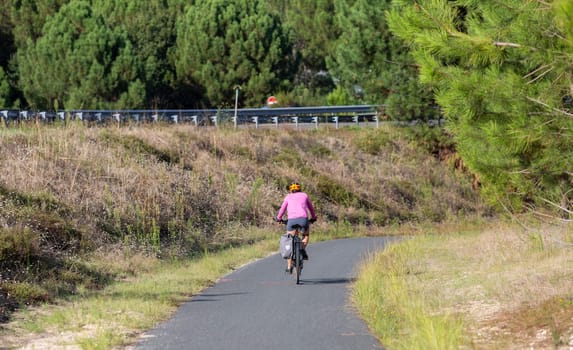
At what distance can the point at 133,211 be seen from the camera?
24609 millimetres

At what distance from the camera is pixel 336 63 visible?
53656mm

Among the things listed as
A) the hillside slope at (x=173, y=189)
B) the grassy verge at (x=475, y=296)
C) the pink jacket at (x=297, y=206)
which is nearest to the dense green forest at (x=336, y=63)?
the grassy verge at (x=475, y=296)

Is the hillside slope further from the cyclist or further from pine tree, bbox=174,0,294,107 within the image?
pine tree, bbox=174,0,294,107

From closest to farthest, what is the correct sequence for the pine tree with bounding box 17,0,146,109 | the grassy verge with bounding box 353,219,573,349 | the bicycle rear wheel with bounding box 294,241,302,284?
1. the grassy verge with bounding box 353,219,573,349
2. the bicycle rear wheel with bounding box 294,241,302,284
3. the pine tree with bounding box 17,0,146,109

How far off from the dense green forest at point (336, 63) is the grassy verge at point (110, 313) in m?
5.56

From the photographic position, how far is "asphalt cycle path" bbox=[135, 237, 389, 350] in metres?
11.4

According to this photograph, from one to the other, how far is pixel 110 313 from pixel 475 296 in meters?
5.42

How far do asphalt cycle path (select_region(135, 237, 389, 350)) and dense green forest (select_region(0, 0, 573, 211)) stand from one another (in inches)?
144

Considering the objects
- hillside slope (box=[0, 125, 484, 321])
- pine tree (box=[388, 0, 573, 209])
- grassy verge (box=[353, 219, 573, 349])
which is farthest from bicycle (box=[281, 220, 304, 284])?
pine tree (box=[388, 0, 573, 209])

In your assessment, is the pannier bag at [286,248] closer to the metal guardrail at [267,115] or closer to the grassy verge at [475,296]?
the grassy verge at [475,296]

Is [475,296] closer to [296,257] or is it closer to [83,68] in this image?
[296,257]

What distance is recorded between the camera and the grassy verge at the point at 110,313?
1199 centimetres

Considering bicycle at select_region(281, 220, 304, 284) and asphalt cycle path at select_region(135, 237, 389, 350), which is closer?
asphalt cycle path at select_region(135, 237, 389, 350)

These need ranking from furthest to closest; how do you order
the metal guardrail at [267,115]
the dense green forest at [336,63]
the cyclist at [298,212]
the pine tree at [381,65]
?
the metal guardrail at [267,115], the pine tree at [381,65], the cyclist at [298,212], the dense green forest at [336,63]
